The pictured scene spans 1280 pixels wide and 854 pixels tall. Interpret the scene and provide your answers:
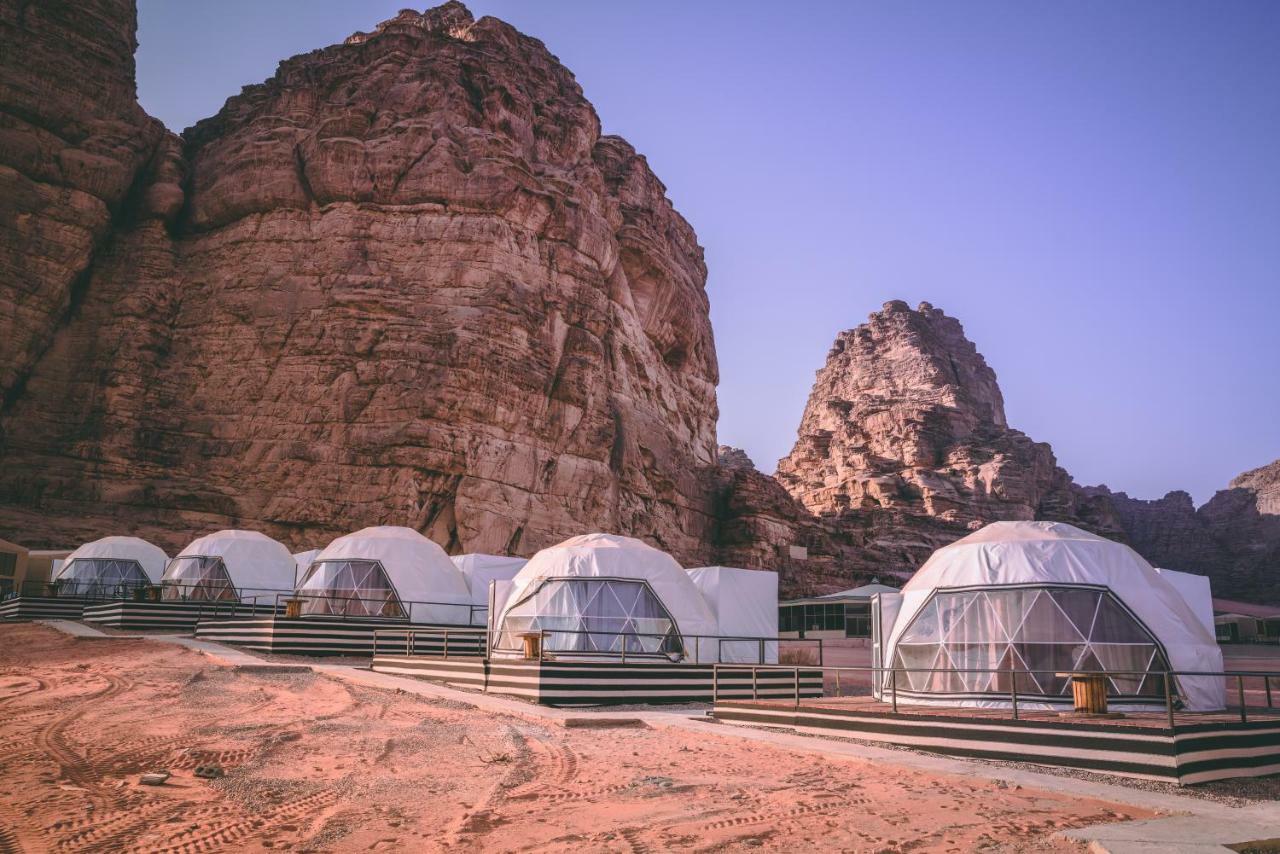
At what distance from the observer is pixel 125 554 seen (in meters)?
39.0

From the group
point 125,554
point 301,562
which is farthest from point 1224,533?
point 125,554

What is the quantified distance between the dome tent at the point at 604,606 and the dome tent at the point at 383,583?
736 cm

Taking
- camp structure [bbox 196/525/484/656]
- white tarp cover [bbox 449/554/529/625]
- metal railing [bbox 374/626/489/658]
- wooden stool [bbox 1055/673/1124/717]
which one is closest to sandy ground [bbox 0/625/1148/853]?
wooden stool [bbox 1055/673/1124/717]

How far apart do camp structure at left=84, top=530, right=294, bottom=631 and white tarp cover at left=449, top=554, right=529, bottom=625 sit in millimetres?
6774

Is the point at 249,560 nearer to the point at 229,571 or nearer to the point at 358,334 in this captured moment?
the point at 229,571

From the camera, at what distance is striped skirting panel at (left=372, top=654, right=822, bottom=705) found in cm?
1775

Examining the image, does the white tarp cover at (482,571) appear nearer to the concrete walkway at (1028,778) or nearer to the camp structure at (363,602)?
the camp structure at (363,602)

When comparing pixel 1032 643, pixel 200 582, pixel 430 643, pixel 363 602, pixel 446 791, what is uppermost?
pixel 200 582

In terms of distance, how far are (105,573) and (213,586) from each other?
22.2 ft

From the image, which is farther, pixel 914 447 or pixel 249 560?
pixel 914 447

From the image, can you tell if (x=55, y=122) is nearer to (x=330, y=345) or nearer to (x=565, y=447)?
(x=330, y=345)

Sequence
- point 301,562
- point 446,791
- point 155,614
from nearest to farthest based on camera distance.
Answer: point 446,791 → point 155,614 → point 301,562

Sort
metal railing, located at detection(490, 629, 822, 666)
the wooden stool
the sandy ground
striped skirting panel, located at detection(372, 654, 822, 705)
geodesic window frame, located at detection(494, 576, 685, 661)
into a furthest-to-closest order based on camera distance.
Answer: geodesic window frame, located at detection(494, 576, 685, 661) < metal railing, located at detection(490, 629, 822, 666) < striped skirting panel, located at detection(372, 654, 822, 705) < the wooden stool < the sandy ground

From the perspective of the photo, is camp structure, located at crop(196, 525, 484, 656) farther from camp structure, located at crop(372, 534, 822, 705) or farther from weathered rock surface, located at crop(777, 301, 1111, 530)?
weathered rock surface, located at crop(777, 301, 1111, 530)
